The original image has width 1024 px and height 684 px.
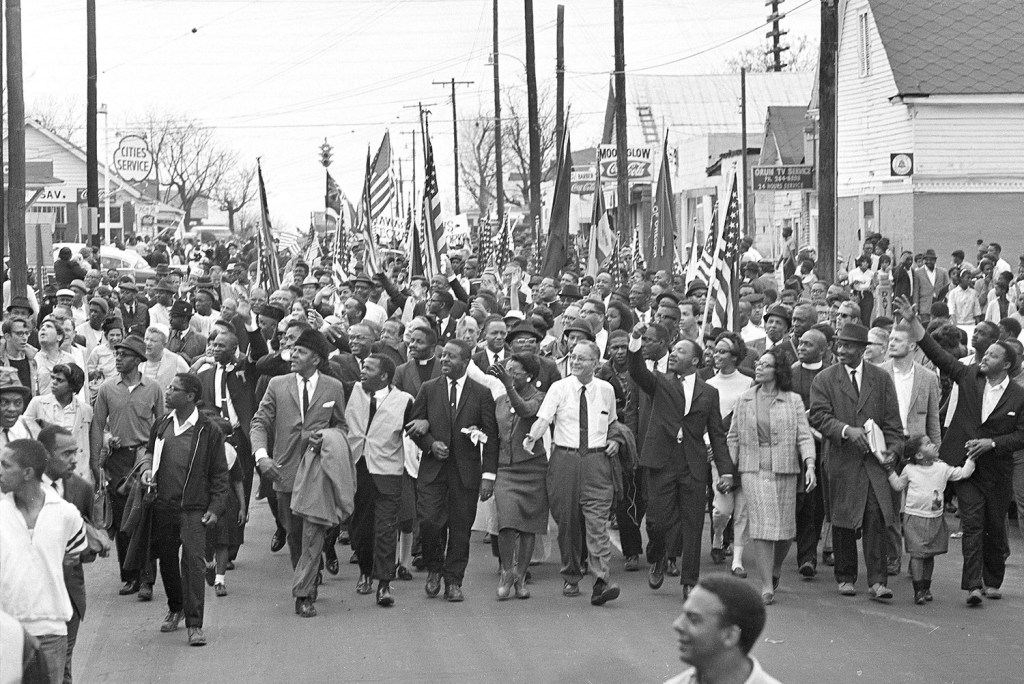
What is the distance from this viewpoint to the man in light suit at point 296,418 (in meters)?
11.0

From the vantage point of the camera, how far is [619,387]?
1300 cm

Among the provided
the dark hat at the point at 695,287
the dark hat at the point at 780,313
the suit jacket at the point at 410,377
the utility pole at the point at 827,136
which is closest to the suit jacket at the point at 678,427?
the suit jacket at the point at 410,377

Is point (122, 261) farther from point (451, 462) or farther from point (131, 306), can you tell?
point (451, 462)

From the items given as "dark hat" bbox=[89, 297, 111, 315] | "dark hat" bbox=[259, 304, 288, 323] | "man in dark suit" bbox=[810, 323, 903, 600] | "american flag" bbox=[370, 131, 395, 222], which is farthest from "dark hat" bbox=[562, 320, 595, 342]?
"american flag" bbox=[370, 131, 395, 222]

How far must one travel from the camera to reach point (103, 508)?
11039 mm

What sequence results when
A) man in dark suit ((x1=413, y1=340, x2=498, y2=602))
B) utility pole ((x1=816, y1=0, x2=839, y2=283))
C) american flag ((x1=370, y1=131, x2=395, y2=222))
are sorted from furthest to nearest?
american flag ((x1=370, y1=131, x2=395, y2=222)) → utility pole ((x1=816, y1=0, x2=839, y2=283)) → man in dark suit ((x1=413, y1=340, x2=498, y2=602))

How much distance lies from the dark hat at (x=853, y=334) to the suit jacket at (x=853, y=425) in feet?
0.56

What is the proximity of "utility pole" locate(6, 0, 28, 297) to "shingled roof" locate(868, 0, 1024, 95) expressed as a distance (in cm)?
2346

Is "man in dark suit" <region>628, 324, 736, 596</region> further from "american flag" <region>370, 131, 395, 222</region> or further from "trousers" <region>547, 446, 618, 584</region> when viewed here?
"american flag" <region>370, 131, 395, 222</region>

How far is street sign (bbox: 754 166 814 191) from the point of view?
41.6 metres

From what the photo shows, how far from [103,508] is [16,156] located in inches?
514

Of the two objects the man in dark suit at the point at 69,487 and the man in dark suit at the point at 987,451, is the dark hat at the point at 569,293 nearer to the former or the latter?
the man in dark suit at the point at 987,451

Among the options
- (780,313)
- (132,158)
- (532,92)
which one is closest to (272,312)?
(780,313)

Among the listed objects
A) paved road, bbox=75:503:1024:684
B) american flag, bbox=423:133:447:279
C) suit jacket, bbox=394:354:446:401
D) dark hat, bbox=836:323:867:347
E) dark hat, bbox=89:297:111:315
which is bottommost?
paved road, bbox=75:503:1024:684
